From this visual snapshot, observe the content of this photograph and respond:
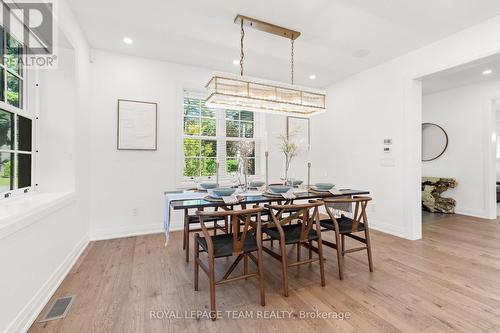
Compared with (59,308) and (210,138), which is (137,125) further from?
(59,308)

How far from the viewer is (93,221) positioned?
137 inches

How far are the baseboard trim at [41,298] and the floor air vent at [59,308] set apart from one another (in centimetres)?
7

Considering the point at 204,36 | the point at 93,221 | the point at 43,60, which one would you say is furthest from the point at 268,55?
the point at 93,221

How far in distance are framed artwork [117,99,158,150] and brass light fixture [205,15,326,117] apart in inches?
54.9

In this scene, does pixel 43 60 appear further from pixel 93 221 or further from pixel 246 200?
pixel 246 200

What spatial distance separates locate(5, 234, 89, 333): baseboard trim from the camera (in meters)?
1.60

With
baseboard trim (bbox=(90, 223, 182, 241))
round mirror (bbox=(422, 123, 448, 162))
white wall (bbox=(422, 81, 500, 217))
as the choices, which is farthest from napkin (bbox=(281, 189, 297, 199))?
round mirror (bbox=(422, 123, 448, 162))

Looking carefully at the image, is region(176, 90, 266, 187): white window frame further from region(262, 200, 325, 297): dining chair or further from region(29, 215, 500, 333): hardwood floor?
region(262, 200, 325, 297): dining chair

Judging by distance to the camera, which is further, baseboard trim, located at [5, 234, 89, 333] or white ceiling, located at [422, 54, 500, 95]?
white ceiling, located at [422, 54, 500, 95]

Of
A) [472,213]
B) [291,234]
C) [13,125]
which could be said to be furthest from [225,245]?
[472,213]

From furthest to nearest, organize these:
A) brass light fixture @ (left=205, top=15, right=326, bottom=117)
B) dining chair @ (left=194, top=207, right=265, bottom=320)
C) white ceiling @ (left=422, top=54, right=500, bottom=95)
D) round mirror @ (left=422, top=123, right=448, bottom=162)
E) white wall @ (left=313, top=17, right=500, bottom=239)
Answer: round mirror @ (left=422, top=123, right=448, bottom=162)
white ceiling @ (left=422, top=54, right=500, bottom=95)
white wall @ (left=313, top=17, right=500, bottom=239)
brass light fixture @ (left=205, top=15, right=326, bottom=117)
dining chair @ (left=194, top=207, right=265, bottom=320)

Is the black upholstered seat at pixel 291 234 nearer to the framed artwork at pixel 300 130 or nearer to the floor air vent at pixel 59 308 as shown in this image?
the floor air vent at pixel 59 308

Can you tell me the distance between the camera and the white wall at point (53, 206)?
1568 mm

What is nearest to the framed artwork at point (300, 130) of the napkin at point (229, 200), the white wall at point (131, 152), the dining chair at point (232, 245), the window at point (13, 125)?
the white wall at point (131, 152)
